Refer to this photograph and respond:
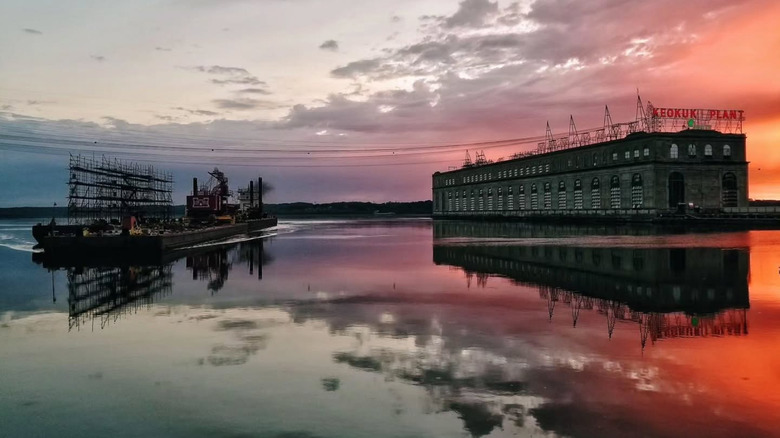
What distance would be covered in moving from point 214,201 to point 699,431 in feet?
307

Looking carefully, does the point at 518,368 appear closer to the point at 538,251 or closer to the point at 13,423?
the point at 13,423

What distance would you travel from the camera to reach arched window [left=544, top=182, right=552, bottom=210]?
12731cm

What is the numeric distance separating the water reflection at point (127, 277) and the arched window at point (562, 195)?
284ft

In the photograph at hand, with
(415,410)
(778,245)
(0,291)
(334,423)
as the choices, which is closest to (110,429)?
(334,423)

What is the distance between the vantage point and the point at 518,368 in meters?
11.8

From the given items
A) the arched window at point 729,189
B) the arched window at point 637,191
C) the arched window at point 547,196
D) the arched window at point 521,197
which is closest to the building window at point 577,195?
the arched window at point 547,196

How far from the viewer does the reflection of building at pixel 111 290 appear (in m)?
20.3

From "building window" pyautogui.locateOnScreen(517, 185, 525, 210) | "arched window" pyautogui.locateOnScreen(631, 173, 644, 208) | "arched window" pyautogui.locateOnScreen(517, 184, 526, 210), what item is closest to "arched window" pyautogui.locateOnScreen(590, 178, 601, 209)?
"arched window" pyautogui.locateOnScreen(631, 173, 644, 208)

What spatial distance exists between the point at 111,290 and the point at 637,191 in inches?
3549

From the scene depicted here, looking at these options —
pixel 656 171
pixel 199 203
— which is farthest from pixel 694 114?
pixel 199 203

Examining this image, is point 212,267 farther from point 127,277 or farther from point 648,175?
point 648,175

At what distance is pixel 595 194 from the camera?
359 ft

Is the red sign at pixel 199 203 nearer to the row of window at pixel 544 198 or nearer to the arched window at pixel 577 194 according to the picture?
the row of window at pixel 544 198

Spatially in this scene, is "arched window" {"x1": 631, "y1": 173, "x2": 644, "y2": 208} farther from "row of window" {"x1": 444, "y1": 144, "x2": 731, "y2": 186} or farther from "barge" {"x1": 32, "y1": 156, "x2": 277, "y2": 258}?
"barge" {"x1": 32, "y1": 156, "x2": 277, "y2": 258}
